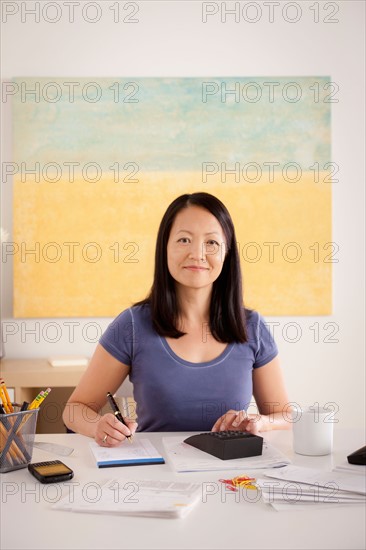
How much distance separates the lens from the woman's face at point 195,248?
2.09m

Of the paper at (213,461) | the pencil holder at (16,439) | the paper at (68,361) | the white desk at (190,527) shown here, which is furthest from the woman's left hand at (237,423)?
the paper at (68,361)

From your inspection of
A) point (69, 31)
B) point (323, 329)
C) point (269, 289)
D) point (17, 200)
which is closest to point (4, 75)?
point (69, 31)

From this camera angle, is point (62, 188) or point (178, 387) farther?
point (62, 188)

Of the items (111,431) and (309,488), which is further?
(111,431)

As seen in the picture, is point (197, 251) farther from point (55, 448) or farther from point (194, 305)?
point (55, 448)

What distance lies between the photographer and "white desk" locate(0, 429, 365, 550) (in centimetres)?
109

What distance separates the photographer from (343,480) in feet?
4.56

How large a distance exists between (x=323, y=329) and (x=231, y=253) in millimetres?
1490

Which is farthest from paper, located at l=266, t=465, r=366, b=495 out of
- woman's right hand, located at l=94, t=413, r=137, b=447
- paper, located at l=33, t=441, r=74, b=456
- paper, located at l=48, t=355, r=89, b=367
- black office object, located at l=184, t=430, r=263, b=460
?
paper, located at l=48, t=355, r=89, b=367

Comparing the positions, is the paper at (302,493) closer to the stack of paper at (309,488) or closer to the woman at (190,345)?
the stack of paper at (309,488)

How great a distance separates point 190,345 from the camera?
2.08 meters

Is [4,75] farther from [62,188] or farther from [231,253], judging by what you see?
[231,253]

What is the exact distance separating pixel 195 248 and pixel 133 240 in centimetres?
141

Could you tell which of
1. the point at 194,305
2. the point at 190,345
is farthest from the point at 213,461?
the point at 194,305
